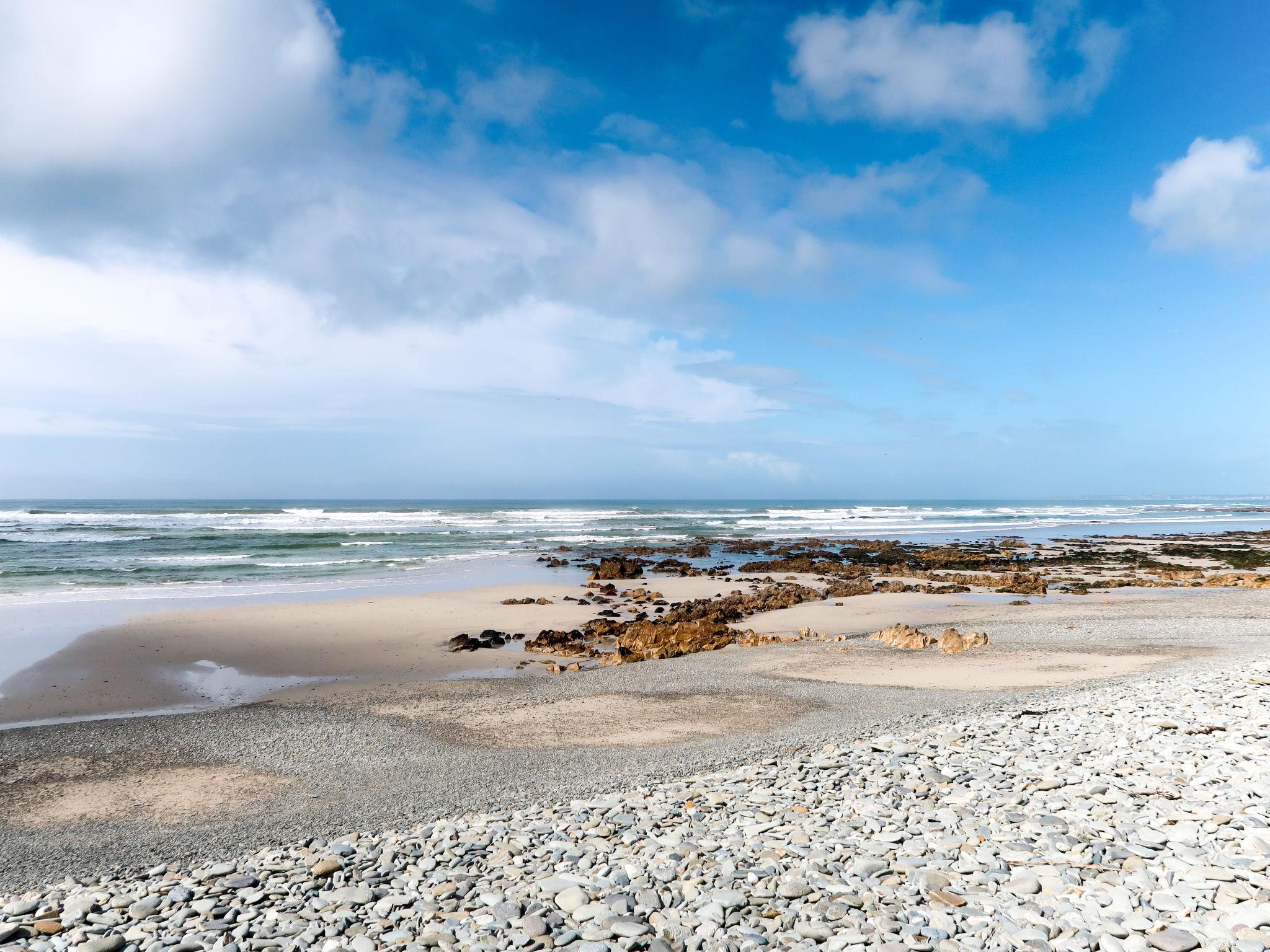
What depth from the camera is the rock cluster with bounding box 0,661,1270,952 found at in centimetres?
378

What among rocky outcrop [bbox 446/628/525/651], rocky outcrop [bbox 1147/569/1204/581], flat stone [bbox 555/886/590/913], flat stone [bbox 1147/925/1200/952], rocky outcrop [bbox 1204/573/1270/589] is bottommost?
rocky outcrop [bbox 1147/569/1204/581]

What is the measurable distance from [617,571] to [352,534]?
2232cm

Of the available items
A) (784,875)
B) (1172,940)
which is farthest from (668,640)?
(1172,940)

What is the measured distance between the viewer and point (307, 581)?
69.2ft

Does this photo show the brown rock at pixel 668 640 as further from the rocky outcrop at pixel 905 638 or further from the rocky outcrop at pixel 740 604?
the rocky outcrop at pixel 905 638

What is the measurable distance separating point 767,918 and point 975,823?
1.92m

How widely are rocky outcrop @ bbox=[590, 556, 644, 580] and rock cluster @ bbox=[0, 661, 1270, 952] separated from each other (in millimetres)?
17887

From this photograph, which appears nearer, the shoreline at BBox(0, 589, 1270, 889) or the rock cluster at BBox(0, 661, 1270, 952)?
the rock cluster at BBox(0, 661, 1270, 952)

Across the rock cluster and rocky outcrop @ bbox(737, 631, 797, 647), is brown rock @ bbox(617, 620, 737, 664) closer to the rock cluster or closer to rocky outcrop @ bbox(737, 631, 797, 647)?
rocky outcrop @ bbox(737, 631, 797, 647)

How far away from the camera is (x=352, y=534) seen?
40.3 meters

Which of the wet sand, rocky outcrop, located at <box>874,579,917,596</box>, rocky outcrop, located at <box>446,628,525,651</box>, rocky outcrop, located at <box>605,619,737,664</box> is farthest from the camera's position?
rocky outcrop, located at <box>874,579,917,596</box>

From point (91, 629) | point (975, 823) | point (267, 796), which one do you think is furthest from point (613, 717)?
point (91, 629)

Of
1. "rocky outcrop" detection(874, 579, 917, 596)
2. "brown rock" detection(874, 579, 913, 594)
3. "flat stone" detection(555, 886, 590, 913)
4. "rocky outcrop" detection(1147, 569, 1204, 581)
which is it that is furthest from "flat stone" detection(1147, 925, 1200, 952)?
"rocky outcrop" detection(1147, 569, 1204, 581)

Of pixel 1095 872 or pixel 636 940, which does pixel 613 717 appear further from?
pixel 1095 872
